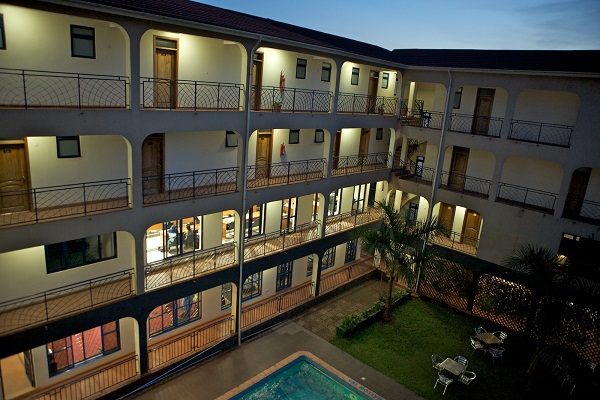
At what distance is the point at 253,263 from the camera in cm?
1700

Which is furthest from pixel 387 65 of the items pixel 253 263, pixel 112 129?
pixel 112 129

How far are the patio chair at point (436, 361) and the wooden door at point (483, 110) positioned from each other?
11.6m

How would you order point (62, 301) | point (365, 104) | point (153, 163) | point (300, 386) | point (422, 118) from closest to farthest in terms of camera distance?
point (62, 301), point (153, 163), point (300, 386), point (365, 104), point (422, 118)

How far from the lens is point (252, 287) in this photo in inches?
Answer: 757

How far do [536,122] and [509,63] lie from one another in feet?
10.7

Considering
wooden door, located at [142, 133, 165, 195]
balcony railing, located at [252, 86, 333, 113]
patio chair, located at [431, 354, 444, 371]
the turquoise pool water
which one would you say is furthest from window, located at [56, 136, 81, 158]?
patio chair, located at [431, 354, 444, 371]

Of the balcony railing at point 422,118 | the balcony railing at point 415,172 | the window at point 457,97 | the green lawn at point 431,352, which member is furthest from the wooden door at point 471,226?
the window at point 457,97

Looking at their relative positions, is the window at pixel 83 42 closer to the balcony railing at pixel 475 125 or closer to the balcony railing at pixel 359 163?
the balcony railing at pixel 359 163

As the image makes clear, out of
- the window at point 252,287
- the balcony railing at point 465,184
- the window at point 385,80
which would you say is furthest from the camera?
the window at point 385,80

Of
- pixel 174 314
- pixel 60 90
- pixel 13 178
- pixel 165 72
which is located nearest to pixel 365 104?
pixel 165 72

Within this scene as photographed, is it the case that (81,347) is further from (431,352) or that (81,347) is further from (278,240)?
(431,352)

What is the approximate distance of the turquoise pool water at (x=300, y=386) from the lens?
14.6 m

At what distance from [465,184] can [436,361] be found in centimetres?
1003

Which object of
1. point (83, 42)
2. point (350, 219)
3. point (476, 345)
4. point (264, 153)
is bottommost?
point (476, 345)
